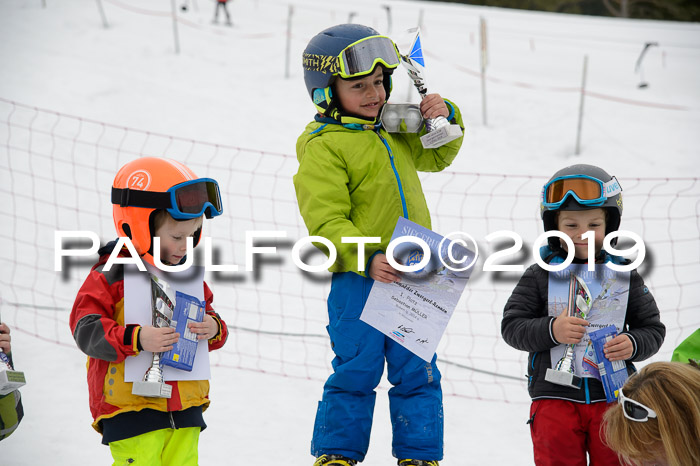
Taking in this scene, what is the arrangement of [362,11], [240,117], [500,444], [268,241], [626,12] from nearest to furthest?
[500,444], [268,241], [240,117], [362,11], [626,12]

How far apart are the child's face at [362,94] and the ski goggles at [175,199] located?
0.73m

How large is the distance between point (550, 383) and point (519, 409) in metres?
1.70

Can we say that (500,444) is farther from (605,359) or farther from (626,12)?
(626,12)

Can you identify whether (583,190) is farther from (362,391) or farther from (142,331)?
(142,331)

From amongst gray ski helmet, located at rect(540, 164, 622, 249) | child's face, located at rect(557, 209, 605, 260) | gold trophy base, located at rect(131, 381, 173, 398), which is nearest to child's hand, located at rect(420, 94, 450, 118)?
gray ski helmet, located at rect(540, 164, 622, 249)

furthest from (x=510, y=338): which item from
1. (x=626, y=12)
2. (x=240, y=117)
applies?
(x=626, y=12)

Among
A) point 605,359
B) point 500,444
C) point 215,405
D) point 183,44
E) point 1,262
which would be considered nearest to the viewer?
point 605,359

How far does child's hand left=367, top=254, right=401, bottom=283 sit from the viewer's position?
2885mm

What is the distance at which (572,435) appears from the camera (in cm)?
285

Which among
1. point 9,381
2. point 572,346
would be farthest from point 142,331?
point 572,346

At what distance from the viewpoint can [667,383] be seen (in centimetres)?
218

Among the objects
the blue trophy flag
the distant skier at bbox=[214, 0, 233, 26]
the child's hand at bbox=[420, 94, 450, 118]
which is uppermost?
the distant skier at bbox=[214, 0, 233, 26]

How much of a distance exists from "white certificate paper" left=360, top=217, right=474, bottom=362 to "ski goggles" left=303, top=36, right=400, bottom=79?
64 centimetres

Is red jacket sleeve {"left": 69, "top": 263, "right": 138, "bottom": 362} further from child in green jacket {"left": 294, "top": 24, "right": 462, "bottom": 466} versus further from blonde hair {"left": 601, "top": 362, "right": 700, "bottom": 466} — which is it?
blonde hair {"left": 601, "top": 362, "right": 700, "bottom": 466}
